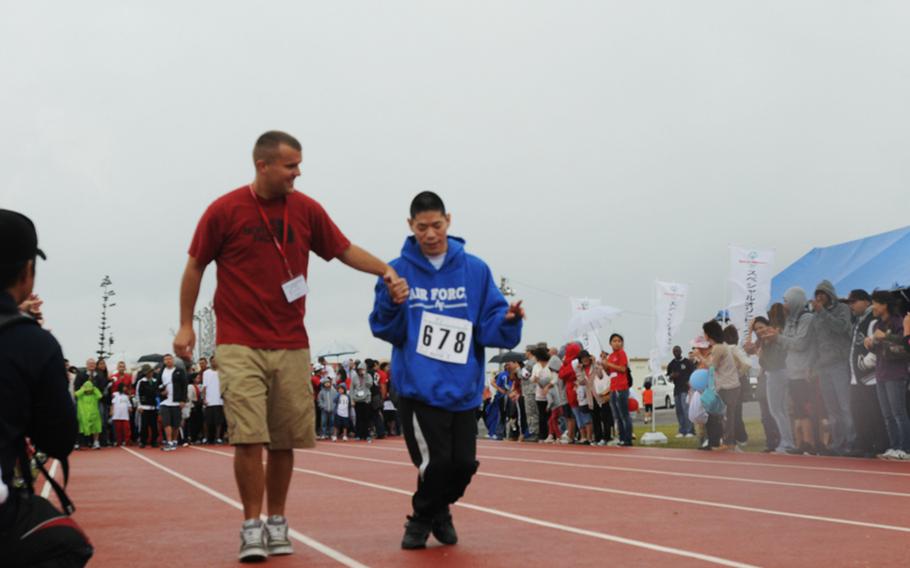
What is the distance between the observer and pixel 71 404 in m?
3.36

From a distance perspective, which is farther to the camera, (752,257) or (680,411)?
(680,411)

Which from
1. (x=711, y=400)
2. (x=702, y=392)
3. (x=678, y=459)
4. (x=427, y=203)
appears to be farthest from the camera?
(x=702, y=392)

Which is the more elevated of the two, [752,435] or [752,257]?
[752,257]

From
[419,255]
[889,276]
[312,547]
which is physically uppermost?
[889,276]

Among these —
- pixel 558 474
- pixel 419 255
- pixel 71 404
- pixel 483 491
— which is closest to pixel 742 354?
pixel 558 474

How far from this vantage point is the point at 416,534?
6.36m

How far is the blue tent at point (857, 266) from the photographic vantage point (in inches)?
761

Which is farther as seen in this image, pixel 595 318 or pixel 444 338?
pixel 595 318

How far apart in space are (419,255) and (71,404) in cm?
342

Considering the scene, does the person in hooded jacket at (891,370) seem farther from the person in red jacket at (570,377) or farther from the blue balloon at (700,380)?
the person in red jacket at (570,377)

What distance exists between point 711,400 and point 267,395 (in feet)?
38.9

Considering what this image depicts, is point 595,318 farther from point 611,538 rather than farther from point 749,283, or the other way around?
point 611,538

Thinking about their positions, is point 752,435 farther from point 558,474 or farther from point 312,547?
point 312,547

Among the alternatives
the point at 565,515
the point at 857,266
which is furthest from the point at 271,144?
the point at 857,266
